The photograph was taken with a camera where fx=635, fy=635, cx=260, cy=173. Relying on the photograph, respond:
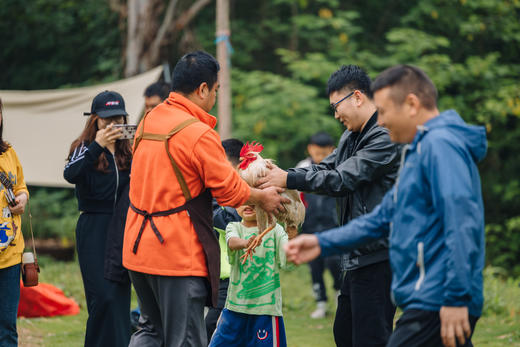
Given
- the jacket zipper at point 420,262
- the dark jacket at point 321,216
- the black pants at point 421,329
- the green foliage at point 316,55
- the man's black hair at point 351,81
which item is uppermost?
the green foliage at point 316,55

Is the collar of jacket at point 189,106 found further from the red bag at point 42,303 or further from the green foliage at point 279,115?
the green foliage at point 279,115

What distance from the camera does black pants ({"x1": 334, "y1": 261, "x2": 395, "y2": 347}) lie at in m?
3.83

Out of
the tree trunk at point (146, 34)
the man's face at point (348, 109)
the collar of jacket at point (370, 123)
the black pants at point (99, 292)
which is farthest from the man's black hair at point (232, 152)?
the tree trunk at point (146, 34)

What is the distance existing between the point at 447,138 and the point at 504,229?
13.3 metres

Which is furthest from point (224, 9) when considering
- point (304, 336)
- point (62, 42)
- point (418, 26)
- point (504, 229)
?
point (504, 229)

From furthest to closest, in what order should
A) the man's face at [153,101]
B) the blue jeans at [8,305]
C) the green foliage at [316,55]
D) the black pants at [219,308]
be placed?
the green foliage at [316,55], the man's face at [153,101], the black pants at [219,308], the blue jeans at [8,305]

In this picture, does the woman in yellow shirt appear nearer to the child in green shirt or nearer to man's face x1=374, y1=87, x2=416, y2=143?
the child in green shirt

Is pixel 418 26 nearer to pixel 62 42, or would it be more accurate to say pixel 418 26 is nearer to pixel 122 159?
pixel 62 42

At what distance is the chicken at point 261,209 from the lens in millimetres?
4250

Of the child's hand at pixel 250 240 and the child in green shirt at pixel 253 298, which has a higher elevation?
the child's hand at pixel 250 240

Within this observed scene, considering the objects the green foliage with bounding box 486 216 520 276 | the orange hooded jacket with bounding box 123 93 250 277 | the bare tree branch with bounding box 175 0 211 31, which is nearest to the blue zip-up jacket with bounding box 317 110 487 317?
the orange hooded jacket with bounding box 123 93 250 277

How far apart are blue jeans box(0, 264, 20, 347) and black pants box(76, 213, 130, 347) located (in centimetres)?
61

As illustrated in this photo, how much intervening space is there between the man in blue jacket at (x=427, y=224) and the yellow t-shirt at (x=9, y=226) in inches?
94.3

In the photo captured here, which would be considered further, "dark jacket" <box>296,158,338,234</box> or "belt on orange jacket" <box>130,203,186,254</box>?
"dark jacket" <box>296,158,338,234</box>
